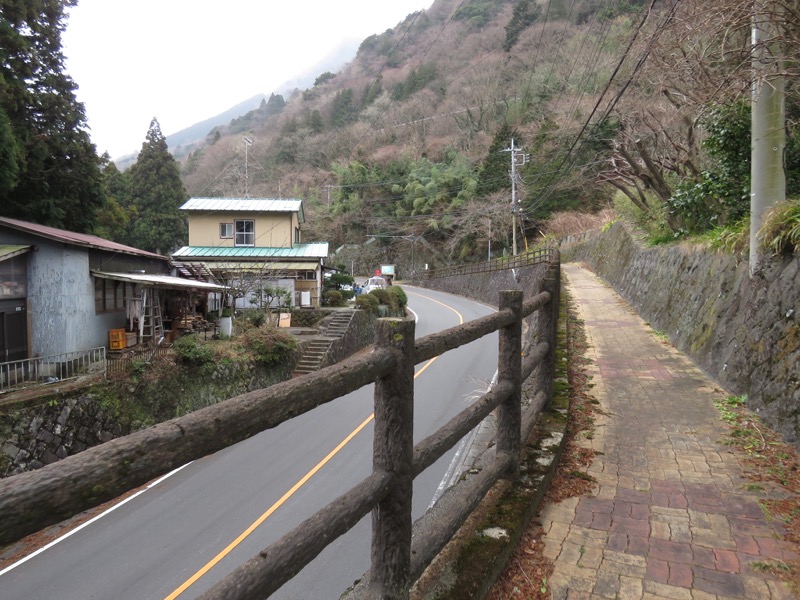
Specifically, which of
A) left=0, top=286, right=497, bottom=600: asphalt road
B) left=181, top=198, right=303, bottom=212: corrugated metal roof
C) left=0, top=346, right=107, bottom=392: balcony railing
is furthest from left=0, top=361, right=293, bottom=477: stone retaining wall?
left=181, top=198, right=303, bottom=212: corrugated metal roof

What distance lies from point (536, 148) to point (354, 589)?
129 feet

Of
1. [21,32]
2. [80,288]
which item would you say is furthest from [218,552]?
[21,32]

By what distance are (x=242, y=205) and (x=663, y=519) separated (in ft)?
85.9

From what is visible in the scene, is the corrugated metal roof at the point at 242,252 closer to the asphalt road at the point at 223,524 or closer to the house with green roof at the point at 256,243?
the house with green roof at the point at 256,243

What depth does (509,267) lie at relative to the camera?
98.2 ft

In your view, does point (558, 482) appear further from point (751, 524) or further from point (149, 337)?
point (149, 337)

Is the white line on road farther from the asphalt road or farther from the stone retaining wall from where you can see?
the stone retaining wall

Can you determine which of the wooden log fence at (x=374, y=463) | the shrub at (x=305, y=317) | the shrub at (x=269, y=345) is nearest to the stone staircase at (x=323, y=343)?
the shrub at (x=269, y=345)

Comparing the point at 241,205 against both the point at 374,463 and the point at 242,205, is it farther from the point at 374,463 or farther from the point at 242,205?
the point at 374,463

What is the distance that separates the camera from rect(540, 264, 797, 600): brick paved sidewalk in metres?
2.33

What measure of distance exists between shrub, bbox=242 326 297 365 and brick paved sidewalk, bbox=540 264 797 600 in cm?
1256

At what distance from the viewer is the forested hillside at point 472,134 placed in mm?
8039

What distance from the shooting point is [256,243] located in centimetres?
2589

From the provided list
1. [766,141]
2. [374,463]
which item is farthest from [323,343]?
[374,463]
